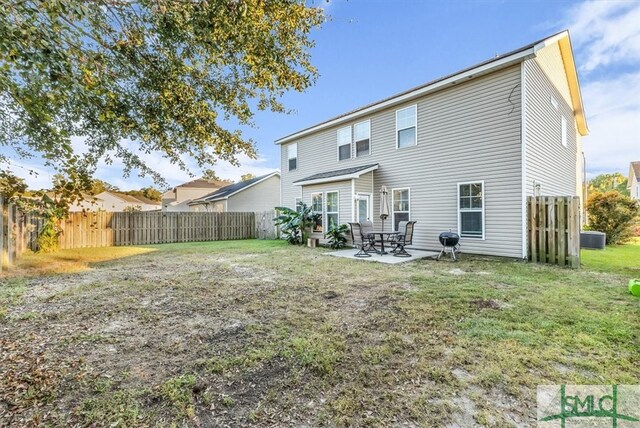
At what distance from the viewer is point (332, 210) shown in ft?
39.9

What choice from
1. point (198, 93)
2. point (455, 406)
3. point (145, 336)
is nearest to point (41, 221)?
point (198, 93)

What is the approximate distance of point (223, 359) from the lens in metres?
2.75

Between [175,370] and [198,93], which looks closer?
[175,370]

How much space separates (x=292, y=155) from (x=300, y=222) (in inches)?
195

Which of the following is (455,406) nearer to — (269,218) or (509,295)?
(509,295)

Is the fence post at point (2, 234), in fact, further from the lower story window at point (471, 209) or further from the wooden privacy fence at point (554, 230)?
the wooden privacy fence at point (554, 230)

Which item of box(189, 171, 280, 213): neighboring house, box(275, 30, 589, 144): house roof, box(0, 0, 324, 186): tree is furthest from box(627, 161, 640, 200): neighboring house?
box(0, 0, 324, 186): tree

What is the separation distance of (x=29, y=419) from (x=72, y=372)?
2.06ft

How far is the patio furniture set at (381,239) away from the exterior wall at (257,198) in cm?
1466

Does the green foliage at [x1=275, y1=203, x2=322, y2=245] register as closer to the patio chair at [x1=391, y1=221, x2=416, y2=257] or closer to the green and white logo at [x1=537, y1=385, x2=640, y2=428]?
the patio chair at [x1=391, y1=221, x2=416, y2=257]

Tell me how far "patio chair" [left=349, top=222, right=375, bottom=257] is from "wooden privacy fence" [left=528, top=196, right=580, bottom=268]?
14.3 ft

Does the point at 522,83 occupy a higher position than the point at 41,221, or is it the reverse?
the point at 522,83

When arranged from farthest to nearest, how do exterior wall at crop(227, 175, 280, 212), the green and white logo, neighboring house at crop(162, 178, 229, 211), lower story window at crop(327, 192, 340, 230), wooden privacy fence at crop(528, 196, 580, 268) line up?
neighboring house at crop(162, 178, 229, 211) → exterior wall at crop(227, 175, 280, 212) → lower story window at crop(327, 192, 340, 230) → wooden privacy fence at crop(528, 196, 580, 268) → the green and white logo

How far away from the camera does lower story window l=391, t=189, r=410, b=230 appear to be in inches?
429
